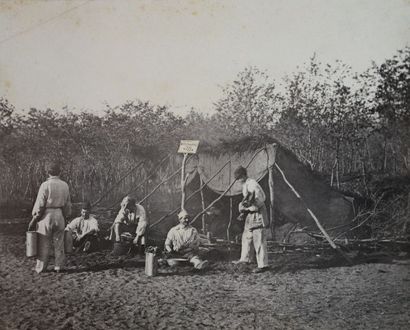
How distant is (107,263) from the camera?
249 inches

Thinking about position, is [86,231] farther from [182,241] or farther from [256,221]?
[256,221]

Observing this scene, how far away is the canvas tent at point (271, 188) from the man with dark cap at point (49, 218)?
246cm

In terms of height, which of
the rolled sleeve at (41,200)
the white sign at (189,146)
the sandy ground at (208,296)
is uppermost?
the white sign at (189,146)

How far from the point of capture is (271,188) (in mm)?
7352

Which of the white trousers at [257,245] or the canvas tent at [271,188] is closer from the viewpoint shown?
the white trousers at [257,245]

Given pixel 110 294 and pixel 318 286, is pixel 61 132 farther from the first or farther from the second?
pixel 318 286

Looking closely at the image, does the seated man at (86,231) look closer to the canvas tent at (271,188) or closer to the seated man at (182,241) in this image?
the canvas tent at (271,188)

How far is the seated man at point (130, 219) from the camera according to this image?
6.79 m

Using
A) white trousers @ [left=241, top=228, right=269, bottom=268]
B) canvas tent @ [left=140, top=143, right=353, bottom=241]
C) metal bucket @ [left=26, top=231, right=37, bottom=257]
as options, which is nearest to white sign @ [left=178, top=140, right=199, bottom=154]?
canvas tent @ [left=140, top=143, right=353, bottom=241]

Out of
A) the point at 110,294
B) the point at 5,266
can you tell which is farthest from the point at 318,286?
the point at 5,266

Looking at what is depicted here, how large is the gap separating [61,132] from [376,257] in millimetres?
9607

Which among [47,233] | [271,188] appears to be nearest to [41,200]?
[47,233]

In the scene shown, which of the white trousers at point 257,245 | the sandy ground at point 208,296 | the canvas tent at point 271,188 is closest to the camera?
the sandy ground at point 208,296

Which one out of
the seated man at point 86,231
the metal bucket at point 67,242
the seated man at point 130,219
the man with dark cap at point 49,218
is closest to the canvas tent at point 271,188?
the seated man at point 130,219
